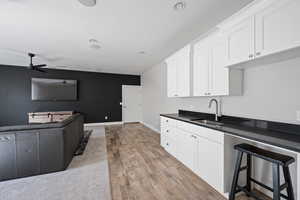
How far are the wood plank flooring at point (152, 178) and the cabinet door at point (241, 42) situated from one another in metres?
1.86

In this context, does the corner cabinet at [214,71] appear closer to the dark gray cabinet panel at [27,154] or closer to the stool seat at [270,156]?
the stool seat at [270,156]

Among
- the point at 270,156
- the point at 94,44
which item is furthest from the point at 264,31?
the point at 94,44

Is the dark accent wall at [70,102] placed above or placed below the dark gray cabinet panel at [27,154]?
above

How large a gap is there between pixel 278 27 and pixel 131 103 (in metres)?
6.23

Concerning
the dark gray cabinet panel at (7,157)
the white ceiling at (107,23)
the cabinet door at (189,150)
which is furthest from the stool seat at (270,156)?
the dark gray cabinet panel at (7,157)

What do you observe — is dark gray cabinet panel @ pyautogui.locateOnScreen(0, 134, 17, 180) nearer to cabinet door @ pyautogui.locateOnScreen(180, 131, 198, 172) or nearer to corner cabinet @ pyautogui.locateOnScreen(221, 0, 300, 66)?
cabinet door @ pyautogui.locateOnScreen(180, 131, 198, 172)

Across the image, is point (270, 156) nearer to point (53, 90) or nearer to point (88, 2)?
point (88, 2)

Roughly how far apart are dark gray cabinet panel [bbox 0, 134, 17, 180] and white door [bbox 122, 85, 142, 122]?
4811mm

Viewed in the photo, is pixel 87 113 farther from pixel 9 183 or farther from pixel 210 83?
pixel 210 83

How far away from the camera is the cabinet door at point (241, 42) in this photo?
5.20ft

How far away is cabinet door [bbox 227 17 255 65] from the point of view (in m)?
1.58

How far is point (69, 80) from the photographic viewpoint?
586 cm

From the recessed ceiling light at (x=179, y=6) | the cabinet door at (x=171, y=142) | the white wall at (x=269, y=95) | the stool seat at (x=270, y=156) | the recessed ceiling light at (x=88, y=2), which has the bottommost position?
the cabinet door at (x=171, y=142)

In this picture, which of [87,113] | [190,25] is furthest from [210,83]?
[87,113]
